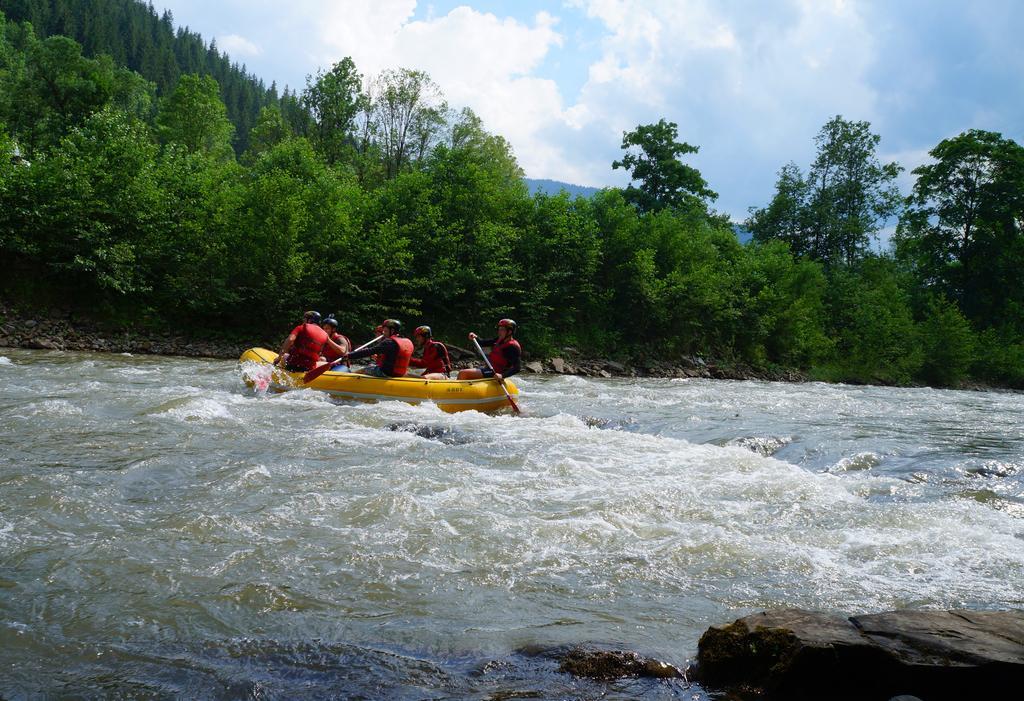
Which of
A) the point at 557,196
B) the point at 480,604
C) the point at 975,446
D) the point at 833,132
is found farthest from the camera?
the point at 833,132

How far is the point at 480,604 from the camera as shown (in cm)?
418

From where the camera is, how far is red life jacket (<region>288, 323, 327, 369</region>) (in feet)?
43.4

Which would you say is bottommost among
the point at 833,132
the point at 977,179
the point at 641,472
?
the point at 641,472

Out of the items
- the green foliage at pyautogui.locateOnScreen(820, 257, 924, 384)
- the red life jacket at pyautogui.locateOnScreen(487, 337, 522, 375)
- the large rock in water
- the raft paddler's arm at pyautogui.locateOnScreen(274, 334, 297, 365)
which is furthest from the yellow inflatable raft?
the green foliage at pyautogui.locateOnScreen(820, 257, 924, 384)

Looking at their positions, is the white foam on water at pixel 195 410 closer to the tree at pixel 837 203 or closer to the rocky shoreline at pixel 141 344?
the rocky shoreline at pixel 141 344

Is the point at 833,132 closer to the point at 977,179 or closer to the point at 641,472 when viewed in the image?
the point at 977,179

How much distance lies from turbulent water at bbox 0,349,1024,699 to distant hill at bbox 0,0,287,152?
68.7 metres

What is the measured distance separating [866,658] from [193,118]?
48078 millimetres

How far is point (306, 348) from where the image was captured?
43.5 feet

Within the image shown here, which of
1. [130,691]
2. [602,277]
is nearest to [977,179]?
[602,277]

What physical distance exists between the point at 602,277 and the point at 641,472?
2658 centimetres

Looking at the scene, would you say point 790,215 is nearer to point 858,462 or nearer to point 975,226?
point 975,226

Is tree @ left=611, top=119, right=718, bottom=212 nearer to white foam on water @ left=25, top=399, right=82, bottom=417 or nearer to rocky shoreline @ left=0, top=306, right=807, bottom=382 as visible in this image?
rocky shoreline @ left=0, top=306, right=807, bottom=382

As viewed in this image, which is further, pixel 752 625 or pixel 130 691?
pixel 752 625
